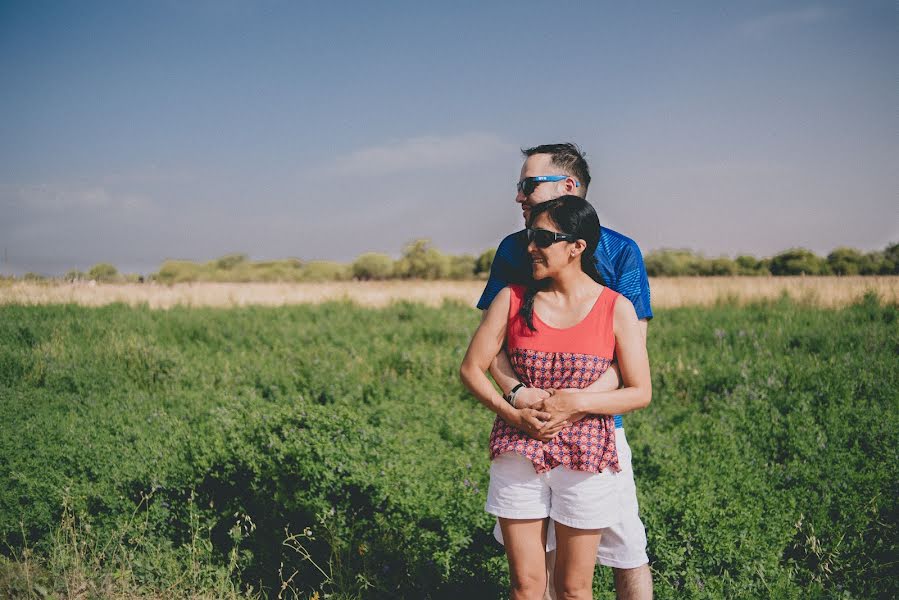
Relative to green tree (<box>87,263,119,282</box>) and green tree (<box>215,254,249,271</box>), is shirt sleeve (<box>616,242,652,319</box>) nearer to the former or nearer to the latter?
green tree (<box>87,263,119,282</box>)

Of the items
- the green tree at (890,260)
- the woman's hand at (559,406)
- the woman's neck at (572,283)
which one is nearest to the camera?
the woman's hand at (559,406)

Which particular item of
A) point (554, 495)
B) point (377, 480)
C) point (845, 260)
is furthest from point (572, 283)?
point (845, 260)

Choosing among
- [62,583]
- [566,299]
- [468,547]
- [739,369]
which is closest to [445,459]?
[468,547]

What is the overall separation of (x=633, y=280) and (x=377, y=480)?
2.97 meters

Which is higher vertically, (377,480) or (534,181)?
(534,181)

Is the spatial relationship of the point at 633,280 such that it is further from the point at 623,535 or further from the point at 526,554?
the point at 526,554

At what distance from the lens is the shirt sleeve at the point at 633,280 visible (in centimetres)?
296

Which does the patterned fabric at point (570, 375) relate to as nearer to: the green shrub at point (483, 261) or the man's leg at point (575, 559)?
the man's leg at point (575, 559)

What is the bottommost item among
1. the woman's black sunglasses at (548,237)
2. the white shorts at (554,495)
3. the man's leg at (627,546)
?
the man's leg at (627,546)

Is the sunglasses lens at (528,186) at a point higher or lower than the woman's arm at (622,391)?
higher

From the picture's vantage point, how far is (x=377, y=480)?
506 cm

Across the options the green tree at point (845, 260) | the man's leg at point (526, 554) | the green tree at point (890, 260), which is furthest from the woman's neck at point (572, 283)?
the green tree at point (845, 260)

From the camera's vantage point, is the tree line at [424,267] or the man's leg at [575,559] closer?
the man's leg at [575,559]

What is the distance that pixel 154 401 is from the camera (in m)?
8.21
